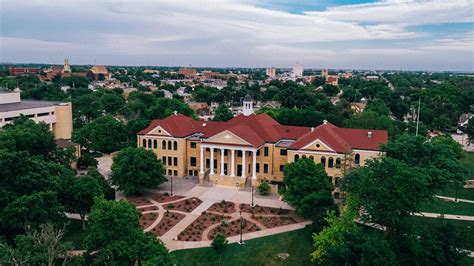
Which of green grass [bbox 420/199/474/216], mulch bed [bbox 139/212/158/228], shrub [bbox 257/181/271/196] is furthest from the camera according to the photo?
shrub [bbox 257/181/271/196]

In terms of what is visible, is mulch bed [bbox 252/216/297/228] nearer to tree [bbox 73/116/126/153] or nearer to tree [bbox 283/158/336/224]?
tree [bbox 283/158/336/224]

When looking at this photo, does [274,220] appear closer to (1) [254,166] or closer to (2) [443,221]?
(1) [254,166]

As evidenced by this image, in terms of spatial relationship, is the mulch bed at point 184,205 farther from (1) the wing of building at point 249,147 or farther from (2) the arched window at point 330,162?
(2) the arched window at point 330,162

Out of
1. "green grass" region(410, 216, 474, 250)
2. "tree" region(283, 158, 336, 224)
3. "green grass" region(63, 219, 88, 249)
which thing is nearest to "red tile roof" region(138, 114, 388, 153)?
"tree" region(283, 158, 336, 224)

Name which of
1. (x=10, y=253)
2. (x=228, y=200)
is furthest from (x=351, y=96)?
(x=10, y=253)

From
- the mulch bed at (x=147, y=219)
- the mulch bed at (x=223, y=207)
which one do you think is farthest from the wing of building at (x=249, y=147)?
the mulch bed at (x=147, y=219)
